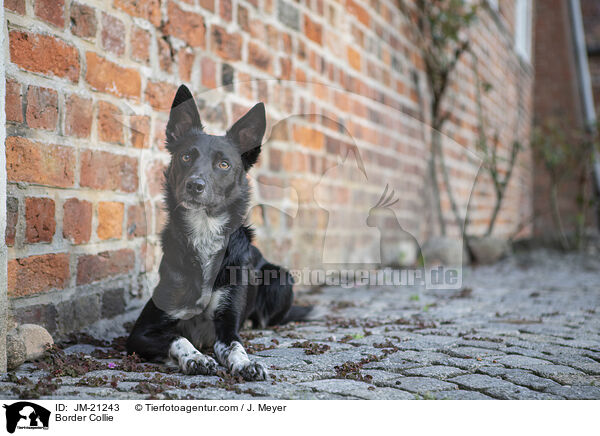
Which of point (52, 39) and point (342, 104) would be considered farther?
point (342, 104)

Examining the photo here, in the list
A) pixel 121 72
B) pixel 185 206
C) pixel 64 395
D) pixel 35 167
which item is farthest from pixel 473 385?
pixel 121 72

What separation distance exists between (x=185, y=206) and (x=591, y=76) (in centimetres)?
1458

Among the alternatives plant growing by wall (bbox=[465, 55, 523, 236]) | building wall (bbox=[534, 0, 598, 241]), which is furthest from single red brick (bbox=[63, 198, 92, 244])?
building wall (bbox=[534, 0, 598, 241])

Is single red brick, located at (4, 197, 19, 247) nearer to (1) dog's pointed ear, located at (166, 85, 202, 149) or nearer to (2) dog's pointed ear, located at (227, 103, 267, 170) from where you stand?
(1) dog's pointed ear, located at (166, 85, 202, 149)

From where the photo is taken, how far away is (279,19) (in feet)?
13.8

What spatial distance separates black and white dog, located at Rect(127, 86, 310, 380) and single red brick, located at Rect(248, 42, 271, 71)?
175cm

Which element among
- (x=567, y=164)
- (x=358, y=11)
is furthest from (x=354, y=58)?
(x=567, y=164)

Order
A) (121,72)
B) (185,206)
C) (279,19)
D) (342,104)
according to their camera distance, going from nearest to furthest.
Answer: (185,206), (121,72), (342,104), (279,19)

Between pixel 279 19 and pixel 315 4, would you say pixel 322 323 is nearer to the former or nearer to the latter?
pixel 279 19

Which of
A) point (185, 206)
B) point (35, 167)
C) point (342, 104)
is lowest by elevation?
point (185, 206)

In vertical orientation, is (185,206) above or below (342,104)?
below

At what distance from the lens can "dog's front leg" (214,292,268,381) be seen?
2.05 metres

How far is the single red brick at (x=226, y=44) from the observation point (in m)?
3.51

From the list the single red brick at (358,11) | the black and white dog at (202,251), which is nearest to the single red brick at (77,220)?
the black and white dog at (202,251)
